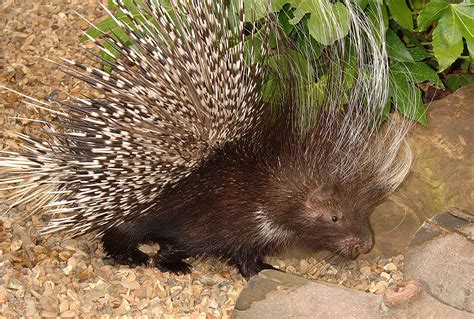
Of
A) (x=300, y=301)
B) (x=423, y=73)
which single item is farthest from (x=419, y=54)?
(x=300, y=301)

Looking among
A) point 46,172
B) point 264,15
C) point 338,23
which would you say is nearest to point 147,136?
point 46,172

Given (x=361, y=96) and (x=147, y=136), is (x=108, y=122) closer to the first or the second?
(x=147, y=136)

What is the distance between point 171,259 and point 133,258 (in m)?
0.18

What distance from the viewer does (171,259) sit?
3.64 metres

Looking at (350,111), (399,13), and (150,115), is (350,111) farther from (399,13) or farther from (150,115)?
(150,115)

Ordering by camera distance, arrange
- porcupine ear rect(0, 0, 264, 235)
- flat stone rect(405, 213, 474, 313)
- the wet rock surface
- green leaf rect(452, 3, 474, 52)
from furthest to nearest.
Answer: green leaf rect(452, 3, 474, 52) < porcupine ear rect(0, 0, 264, 235) < flat stone rect(405, 213, 474, 313) < the wet rock surface

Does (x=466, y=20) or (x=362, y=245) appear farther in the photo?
(x=362, y=245)

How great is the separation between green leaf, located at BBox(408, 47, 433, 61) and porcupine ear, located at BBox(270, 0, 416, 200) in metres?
0.26

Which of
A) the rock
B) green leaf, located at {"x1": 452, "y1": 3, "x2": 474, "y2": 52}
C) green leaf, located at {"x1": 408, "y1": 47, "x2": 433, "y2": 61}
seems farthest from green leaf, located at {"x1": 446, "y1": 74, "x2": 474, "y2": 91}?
green leaf, located at {"x1": 452, "y1": 3, "x2": 474, "y2": 52}

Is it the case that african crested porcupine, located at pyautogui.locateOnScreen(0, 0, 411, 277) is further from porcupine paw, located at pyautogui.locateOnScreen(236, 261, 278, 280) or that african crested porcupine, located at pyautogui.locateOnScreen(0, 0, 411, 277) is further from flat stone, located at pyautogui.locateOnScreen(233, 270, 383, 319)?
flat stone, located at pyautogui.locateOnScreen(233, 270, 383, 319)

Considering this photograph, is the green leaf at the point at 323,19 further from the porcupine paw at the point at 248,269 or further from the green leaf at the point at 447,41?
the porcupine paw at the point at 248,269

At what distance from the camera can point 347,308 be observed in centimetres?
252

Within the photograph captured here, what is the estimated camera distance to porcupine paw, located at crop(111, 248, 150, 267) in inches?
141

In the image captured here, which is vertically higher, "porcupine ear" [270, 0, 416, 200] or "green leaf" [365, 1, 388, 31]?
"green leaf" [365, 1, 388, 31]
